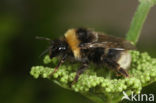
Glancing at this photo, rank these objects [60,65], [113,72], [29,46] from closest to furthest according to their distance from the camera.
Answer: [60,65] < [113,72] < [29,46]

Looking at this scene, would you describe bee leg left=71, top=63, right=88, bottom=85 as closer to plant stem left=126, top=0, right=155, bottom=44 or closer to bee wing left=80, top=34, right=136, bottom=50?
bee wing left=80, top=34, right=136, bottom=50

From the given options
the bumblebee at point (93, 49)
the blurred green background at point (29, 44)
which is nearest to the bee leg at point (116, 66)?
the bumblebee at point (93, 49)

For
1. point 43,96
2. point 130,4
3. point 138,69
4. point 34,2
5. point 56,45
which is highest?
point 130,4

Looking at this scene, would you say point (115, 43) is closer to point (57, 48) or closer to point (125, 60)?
point (125, 60)

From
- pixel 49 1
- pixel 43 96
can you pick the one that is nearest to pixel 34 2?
pixel 49 1

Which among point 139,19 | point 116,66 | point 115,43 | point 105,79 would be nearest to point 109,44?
point 115,43

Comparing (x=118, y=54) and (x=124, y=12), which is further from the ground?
(x=124, y=12)

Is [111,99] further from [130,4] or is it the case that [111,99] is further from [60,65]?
[130,4]
